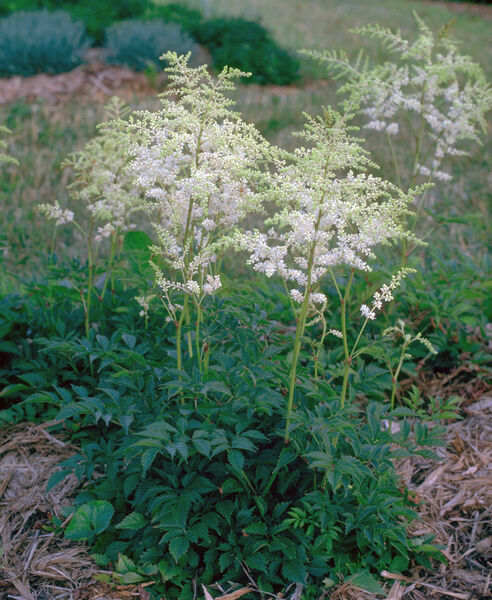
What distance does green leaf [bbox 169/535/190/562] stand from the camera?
1980 millimetres

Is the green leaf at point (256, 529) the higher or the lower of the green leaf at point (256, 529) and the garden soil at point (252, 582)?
the higher

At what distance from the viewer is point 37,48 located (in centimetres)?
779

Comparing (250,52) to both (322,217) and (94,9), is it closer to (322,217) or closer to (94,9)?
(94,9)

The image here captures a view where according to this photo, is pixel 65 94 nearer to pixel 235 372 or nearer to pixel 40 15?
pixel 40 15

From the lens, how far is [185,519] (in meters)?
2.03

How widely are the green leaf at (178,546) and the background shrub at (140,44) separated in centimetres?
711

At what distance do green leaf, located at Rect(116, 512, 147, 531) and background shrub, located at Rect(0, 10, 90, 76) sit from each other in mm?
7090

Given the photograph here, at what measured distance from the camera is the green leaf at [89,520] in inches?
90.7

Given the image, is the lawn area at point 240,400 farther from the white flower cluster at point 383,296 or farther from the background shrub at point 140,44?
the background shrub at point 140,44

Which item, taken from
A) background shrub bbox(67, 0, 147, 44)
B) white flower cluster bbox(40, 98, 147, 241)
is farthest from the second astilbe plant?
background shrub bbox(67, 0, 147, 44)

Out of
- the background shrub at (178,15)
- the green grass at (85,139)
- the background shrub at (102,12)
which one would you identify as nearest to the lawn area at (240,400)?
the green grass at (85,139)

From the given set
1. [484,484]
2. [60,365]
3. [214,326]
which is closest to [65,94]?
[60,365]

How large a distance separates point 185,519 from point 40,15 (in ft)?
28.2

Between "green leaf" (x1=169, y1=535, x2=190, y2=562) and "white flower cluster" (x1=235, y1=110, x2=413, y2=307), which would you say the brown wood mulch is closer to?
"white flower cluster" (x1=235, y1=110, x2=413, y2=307)
